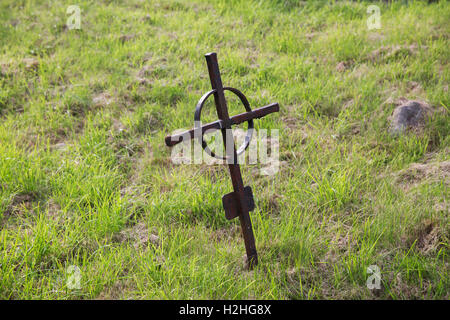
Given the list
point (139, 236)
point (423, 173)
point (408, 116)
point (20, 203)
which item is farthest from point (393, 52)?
point (20, 203)

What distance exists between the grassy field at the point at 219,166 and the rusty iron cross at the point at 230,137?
313 millimetres

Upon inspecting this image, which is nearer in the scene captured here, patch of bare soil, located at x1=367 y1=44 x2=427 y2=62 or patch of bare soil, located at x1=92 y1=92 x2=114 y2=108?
patch of bare soil, located at x1=92 y1=92 x2=114 y2=108

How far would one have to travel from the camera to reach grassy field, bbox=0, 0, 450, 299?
2281 millimetres

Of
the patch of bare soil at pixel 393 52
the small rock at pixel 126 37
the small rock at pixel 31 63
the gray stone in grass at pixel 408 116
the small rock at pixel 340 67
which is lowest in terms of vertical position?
the gray stone in grass at pixel 408 116

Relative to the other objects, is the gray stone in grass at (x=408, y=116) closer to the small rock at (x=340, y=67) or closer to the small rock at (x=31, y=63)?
the small rock at (x=340, y=67)

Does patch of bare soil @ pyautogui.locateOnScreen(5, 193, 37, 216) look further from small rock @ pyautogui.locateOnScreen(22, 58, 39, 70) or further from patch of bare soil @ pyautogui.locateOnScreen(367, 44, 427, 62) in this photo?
patch of bare soil @ pyautogui.locateOnScreen(367, 44, 427, 62)

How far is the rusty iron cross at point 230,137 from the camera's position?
73.3 inches

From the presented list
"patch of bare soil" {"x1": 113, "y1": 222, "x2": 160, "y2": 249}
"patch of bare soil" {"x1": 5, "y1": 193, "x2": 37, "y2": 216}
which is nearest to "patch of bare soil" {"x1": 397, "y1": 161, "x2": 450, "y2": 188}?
"patch of bare soil" {"x1": 113, "y1": 222, "x2": 160, "y2": 249}

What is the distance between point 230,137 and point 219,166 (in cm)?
119

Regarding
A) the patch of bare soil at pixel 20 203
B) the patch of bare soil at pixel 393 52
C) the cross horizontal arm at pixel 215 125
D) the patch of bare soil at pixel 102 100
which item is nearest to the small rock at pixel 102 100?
the patch of bare soil at pixel 102 100

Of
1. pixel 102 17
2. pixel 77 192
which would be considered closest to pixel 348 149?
pixel 77 192

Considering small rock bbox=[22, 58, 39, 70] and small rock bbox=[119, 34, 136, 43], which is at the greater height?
small rock bbox=[119, 34, 136, 43]

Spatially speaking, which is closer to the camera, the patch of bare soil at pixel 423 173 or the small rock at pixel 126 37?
the patch of bare soil at pixel 423 173

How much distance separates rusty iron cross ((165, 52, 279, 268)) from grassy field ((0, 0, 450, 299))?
0.31m
